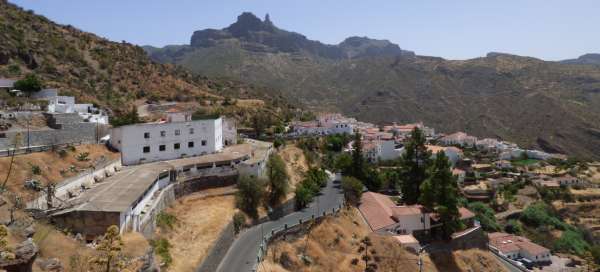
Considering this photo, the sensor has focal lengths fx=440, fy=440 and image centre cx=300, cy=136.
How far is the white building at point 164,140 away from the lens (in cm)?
2973

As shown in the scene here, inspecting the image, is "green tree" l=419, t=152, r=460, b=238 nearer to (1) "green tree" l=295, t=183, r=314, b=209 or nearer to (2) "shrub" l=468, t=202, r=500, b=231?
(1) "green tree" l=295, t=183, r=314, b=209

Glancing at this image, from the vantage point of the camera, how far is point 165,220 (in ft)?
74.4

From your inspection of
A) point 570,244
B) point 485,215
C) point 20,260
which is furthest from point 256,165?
point 570,244

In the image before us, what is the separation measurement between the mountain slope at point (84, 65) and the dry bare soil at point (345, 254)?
30.7 m

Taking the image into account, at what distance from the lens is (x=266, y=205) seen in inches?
1169

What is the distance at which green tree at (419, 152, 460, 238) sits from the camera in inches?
1347

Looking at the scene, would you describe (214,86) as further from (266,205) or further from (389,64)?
(389,64)

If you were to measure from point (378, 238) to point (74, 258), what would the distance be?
851 inches

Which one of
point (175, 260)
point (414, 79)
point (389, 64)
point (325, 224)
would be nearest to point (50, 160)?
point (175, 260)

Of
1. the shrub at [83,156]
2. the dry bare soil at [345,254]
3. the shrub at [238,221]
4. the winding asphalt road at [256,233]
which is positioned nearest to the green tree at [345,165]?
the winding asphalt road at [256,233]

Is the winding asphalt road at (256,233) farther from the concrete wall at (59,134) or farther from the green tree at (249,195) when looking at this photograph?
the concrete wall at (59,134)

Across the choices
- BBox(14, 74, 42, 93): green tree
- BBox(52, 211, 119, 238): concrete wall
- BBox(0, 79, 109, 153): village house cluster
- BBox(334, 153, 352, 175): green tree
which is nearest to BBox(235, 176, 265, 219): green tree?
BBox(52, 211, 119, 238): concrete wall

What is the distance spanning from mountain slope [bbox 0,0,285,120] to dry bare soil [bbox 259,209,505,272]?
1207 inches

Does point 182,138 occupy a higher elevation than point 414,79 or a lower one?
lower
